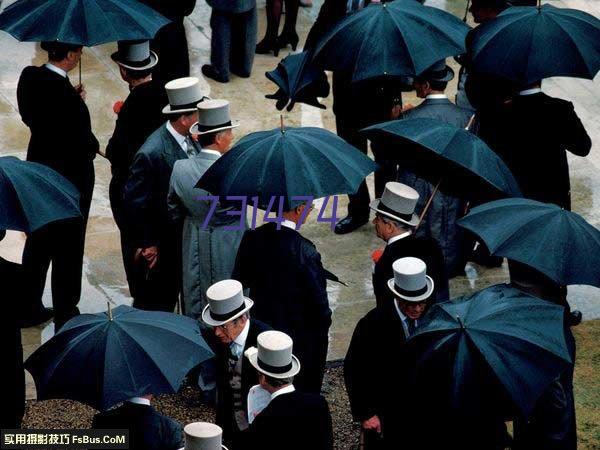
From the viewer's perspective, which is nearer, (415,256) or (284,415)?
(284,415)

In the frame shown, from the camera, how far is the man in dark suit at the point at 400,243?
7121 mm

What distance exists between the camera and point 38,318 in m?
8.65

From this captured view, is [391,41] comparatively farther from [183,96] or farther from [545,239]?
[545,239]

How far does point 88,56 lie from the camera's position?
12.4 m

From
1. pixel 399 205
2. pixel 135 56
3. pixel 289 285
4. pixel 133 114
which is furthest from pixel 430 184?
pixel 135 56

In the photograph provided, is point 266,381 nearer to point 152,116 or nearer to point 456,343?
point 456,343

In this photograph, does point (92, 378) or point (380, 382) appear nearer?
point (92, 378)

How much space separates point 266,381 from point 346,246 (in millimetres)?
3676

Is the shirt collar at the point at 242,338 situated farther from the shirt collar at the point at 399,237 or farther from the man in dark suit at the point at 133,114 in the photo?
the man in dark suit at the point at 133,114

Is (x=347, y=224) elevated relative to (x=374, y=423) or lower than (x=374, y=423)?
lower

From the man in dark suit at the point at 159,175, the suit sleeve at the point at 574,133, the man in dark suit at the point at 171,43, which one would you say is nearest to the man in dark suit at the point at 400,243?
the man in dark suit at the point at 159,175

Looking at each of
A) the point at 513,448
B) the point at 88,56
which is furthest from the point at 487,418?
the point at 88,56

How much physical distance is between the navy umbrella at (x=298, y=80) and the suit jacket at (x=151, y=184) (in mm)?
1153

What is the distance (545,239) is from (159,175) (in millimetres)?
2675
